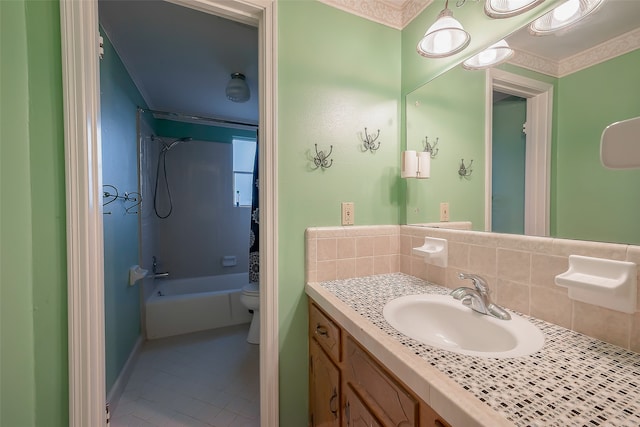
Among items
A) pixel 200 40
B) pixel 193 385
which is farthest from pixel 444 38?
pixel 193 385

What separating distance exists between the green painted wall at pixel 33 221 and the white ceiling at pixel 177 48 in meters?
0.73

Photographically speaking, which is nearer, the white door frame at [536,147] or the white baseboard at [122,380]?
the white door frame at [536,147]

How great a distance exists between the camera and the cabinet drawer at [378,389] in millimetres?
590

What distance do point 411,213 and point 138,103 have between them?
266cm

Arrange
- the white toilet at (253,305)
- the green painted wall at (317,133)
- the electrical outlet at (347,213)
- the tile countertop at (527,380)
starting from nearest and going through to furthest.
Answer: the tile countertop at (527,380), the green painted wall at (317,133), the electrical outlet at (347,213), the white toilet at (253,305)

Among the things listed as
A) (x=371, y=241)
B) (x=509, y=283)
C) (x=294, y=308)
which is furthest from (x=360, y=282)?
(x=509, y=283)

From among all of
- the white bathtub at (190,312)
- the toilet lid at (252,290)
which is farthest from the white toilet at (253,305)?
the white bathtub at (190,312)

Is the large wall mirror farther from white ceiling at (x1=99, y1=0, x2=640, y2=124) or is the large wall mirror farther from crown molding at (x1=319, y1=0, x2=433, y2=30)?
crown molding at (x1=319, y1=0, x2=433, y2=30)

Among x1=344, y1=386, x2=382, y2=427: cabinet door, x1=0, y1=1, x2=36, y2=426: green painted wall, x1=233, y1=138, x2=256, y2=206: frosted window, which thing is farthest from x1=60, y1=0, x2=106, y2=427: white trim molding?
x1=233, y1=138, x2=256, y2=206: frosted window

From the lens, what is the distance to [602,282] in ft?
2.06

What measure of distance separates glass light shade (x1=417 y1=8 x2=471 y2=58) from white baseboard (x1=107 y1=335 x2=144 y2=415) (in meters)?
2.58

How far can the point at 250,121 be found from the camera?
338cm

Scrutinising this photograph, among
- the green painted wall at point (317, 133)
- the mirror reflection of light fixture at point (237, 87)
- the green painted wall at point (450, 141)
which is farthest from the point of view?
the mirror reflection of light fixture at point (237, 87)

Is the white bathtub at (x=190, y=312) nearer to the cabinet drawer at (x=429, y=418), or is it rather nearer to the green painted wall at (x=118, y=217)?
the green painted wall at (x=118, y=217)
